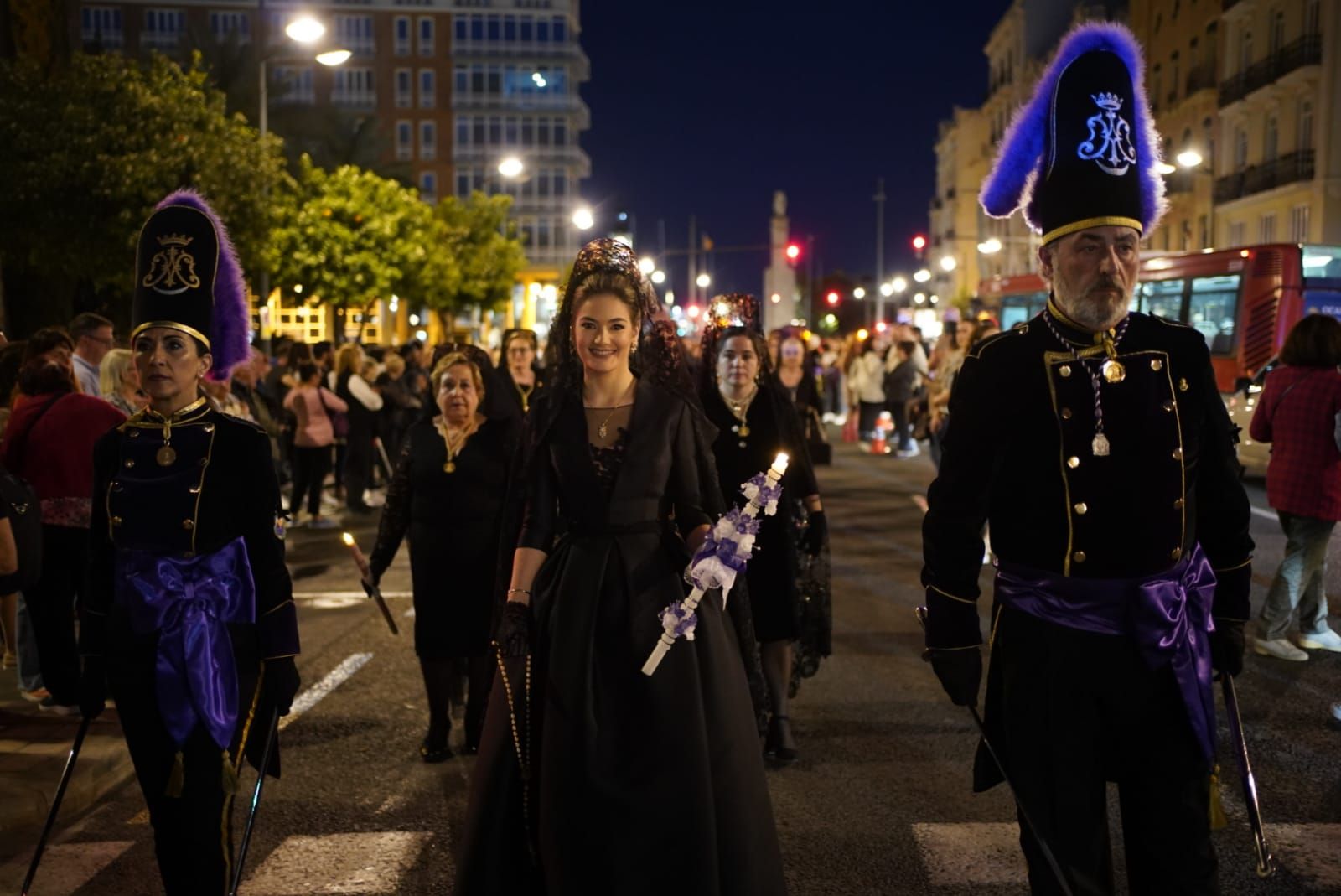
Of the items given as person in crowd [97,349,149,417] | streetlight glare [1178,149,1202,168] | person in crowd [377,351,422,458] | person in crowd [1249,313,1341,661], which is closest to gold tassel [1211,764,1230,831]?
person in crowd [1249,313,1341,661]

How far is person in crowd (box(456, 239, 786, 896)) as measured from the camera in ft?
12.7

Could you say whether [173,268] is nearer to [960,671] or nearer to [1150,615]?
[960,671]

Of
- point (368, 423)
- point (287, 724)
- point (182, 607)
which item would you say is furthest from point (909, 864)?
point (368, 423)

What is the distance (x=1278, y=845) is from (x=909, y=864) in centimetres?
142

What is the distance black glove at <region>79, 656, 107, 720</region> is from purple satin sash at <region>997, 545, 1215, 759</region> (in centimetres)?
273

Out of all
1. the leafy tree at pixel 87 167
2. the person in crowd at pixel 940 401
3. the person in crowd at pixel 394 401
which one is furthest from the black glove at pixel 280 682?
the leafy tree at pixel 87 167

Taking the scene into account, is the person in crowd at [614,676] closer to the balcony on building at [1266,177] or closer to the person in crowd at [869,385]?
the person in crowd at [869,385]

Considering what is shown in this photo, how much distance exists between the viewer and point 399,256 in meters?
39.8

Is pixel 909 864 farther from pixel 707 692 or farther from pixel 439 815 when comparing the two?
pixel 439 815

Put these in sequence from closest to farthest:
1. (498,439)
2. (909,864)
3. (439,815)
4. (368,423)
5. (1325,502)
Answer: (909,864) → (439,815) → (498,439) → (1325,502) → (368,423)

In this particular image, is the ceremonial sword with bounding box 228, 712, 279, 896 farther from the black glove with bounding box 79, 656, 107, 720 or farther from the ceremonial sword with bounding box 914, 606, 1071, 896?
the ceremonial sword with bounding box 914, 606, 1071, 896

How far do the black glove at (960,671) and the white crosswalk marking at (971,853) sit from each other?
1.53 m

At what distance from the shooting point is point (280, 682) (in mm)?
4309

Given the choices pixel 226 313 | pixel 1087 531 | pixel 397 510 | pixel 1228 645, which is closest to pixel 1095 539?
pixel 1087 531
